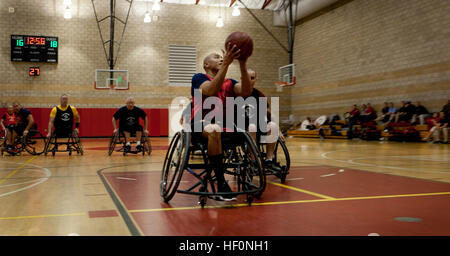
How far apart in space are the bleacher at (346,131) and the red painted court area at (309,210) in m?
9.61

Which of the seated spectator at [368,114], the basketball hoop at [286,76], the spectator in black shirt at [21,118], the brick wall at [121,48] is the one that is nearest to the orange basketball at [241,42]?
the spectator in black shirt at [21,118]

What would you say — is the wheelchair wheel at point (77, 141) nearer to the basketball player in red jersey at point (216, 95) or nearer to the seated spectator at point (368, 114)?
the basketball player in red jersey at point (216, 95)

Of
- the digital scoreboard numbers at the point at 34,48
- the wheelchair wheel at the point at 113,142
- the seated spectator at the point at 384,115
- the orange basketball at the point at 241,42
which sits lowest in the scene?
the wheelchair wheel at the point at 113,142

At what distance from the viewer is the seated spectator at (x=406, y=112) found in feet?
44.4

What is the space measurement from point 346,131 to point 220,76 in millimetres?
13912

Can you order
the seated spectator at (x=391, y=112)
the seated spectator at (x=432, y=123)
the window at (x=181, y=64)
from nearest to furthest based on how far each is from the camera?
the seated spectator at (x=432, y=123) → the seated spectator at (x=391, y=112) → the window at (x=181, y=64)

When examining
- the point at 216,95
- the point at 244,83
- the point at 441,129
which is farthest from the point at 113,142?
the point at 441,129

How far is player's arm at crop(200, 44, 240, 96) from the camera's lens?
303cm

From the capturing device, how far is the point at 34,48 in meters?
17.4

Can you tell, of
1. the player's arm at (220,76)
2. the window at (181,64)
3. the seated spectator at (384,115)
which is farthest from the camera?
the window at (181,64)

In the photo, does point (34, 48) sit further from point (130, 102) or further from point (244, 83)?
point (244, 83)

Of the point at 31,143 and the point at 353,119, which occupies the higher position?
the point at 353,119

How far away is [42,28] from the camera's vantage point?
17.6m
